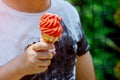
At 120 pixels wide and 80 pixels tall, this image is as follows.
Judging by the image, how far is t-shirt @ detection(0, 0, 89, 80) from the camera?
1297mm

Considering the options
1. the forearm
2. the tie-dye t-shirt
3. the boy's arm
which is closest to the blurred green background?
the boy's arm

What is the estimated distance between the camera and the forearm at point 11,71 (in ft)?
4.11

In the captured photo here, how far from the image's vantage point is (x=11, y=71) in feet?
4.12

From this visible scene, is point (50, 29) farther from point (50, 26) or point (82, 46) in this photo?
point (82, 46)

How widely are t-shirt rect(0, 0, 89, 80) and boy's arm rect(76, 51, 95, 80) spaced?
0.04m

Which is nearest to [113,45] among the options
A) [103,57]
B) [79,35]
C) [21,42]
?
[103,57]

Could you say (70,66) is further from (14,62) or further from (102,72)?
(102,72)

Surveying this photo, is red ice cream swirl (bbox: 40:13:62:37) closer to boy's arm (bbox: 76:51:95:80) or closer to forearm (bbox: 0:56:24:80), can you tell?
forearm (bbox: 0:56:24:80)

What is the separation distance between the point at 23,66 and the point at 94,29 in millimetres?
1629

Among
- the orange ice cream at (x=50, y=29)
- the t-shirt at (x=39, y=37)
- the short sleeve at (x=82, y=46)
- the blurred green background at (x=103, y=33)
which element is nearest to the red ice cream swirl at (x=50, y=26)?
the orange ice cream at (x=50, y=29)

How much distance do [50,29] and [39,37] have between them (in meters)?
0.15

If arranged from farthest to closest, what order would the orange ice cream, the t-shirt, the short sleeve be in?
the short sleeve < the t-shirt < the orange ice cream

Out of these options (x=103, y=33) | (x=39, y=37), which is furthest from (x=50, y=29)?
(x=103, y=33)

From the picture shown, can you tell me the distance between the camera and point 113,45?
2879mm
